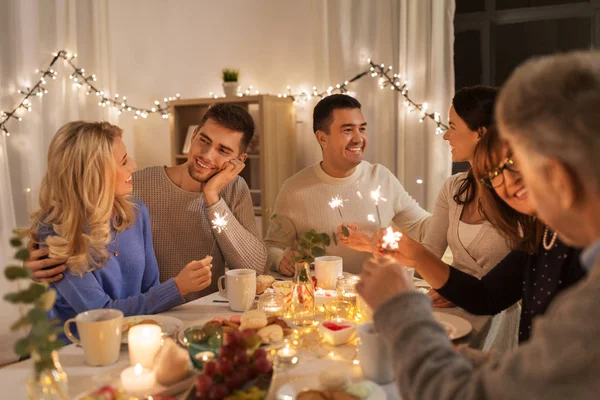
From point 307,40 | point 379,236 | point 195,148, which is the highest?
point 307,40

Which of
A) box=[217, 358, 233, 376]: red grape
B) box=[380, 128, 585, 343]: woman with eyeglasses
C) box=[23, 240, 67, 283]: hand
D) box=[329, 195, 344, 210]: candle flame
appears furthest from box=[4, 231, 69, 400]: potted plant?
box=[329, 195, 344, 210]: candle flame

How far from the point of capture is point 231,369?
1.04 meters

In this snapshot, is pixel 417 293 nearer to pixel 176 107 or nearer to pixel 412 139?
pixel 412 139

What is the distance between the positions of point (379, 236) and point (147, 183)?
1150mm

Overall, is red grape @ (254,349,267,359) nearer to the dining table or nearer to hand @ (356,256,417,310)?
the dining table

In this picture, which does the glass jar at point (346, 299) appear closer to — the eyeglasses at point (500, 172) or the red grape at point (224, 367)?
the eyeglasses at point (500, 172)

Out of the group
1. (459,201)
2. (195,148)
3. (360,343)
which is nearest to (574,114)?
(360,343)

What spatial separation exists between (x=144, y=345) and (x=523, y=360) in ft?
2.63

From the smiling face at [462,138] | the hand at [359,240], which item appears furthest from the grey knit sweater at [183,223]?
the smiling face at [462,138]

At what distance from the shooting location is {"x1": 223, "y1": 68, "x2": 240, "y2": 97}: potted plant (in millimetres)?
4223

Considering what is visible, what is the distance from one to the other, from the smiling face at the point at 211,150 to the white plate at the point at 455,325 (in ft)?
4.14

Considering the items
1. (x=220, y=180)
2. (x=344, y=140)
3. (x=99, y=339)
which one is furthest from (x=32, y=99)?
(x=99, y=339)

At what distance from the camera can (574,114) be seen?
71 cm

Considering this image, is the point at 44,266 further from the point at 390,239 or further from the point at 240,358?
the point at 390,239
